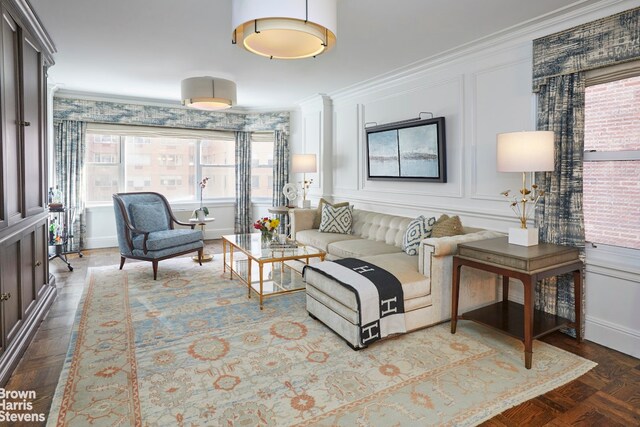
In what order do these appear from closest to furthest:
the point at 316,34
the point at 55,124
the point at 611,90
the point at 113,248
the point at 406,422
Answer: the point at 406,422, the point at 316,34, the point at 611,90, the point at 55,124, the point at 113,248

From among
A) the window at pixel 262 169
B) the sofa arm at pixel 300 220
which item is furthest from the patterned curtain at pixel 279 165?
the sofa arm at pixel 300 220

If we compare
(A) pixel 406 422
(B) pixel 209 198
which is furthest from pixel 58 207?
(A) pixel 406 422

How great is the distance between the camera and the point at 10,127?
2.54 m

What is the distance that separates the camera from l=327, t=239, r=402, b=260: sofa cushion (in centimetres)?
402

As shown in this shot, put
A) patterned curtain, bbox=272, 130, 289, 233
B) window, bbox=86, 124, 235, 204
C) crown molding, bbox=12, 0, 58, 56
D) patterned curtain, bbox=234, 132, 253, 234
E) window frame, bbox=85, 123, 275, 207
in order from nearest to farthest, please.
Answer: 1. crown molding, bbox=12, 0, 58, 56
2. window frame, bbox=85, 123, 275, 207
3. window, bbox=86, 124, 235, 204
4. patterned curtain, bbox=272, 130, 289, 233
5. patterned curtain, bbox=234, 132, 253, 234

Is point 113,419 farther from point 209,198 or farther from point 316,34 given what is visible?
point 209,198

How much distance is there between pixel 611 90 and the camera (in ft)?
9.16

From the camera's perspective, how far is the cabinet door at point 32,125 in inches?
112

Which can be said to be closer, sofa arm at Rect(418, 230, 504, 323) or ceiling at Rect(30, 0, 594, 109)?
ceiling at Rect(30, 0, 594, 109)

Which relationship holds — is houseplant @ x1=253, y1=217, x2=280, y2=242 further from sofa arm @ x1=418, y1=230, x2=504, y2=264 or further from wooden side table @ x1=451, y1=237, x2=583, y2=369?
wooden side table @ x1=451, y1=237, x2=583, y2=369

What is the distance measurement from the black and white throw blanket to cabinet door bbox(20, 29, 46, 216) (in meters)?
2.48

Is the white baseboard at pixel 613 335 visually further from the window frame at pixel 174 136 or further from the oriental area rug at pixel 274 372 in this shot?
the window frame at pixel 174 136

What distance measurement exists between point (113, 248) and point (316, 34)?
223 inches

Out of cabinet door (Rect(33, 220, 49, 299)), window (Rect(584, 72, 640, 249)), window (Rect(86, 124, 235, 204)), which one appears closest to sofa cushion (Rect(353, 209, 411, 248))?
window (Rect(584, 72, 640, 249))
